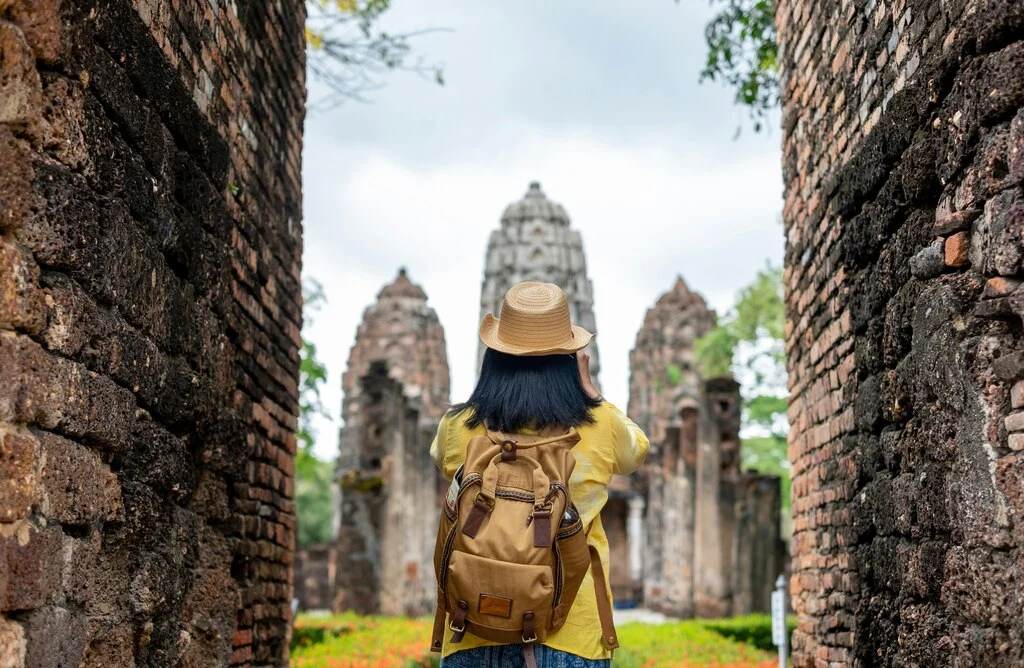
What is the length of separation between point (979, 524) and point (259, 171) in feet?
12.9

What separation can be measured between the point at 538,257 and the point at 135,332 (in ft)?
99.2

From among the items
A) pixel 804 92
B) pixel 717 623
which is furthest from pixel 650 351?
pixel 804 92

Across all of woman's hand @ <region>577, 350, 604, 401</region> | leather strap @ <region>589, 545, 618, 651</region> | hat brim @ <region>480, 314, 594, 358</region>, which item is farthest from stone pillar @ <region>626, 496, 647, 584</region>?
leather strap @ <region>589, 545, 618, 651</region>

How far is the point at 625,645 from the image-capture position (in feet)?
38.8

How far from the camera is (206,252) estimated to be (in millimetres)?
4453

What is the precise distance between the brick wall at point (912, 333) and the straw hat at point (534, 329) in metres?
1.19

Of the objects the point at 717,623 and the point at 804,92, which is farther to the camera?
the point at 717,623

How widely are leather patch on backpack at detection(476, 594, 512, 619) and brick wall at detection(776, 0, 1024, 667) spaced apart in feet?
4.39

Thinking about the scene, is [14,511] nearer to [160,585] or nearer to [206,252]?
[160,585]

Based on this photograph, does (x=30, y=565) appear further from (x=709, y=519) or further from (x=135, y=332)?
(x=709, y=519)

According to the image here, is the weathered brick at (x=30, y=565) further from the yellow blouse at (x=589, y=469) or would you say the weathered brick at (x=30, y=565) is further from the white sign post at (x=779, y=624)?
the white sign post at (x=779, y=624)

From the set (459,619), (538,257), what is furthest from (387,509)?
(538,257)

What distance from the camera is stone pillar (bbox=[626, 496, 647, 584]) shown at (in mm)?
27109

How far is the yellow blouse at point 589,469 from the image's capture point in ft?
10.9
